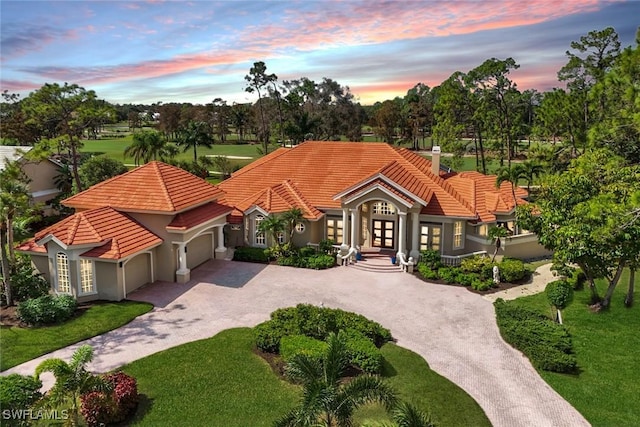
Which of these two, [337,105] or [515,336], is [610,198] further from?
[337,105]

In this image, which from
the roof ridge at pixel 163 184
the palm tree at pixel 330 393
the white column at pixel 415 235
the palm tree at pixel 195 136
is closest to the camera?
the palm tree at pixel 330 393

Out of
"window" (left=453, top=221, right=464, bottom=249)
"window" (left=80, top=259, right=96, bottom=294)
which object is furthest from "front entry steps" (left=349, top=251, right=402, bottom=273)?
"window" (left=80, top=259, right=96, bottom=294)

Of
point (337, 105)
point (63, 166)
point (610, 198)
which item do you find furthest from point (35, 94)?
point (337, 105)

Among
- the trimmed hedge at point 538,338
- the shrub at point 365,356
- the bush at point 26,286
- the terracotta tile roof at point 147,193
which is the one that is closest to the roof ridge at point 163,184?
the terracotta tile roof at point 147,193

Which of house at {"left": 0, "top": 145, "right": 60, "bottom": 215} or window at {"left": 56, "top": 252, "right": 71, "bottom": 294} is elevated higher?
house at {"left": 0, "top": 145, "right": 60, "bottom": 215}

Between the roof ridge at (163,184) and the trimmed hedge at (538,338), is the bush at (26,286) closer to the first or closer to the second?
the roof ridge at (163,184)

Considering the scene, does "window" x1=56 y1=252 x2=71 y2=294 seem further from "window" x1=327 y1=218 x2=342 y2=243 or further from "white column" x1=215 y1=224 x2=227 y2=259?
"window" x1=327 y1=218 x2=342 y2=243
